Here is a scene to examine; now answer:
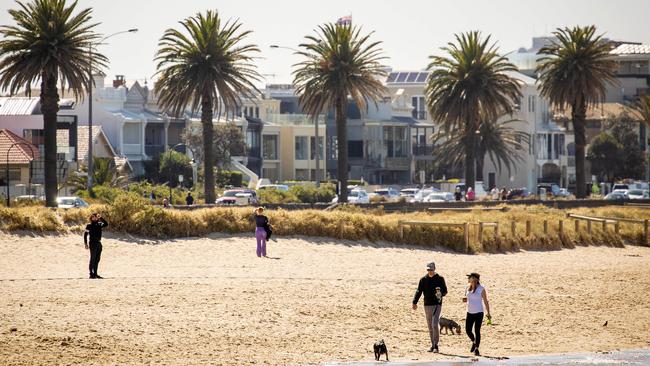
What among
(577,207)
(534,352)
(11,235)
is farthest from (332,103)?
(534,352)

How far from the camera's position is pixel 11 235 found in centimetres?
4072

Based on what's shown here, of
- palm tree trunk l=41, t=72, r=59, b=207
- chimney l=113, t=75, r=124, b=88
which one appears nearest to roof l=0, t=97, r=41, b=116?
chimney l=113, t=75, r=124, b=88

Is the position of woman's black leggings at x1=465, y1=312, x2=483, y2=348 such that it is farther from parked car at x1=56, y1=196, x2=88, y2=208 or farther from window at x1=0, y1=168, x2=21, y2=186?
window at x1=0, y1=168, x2=21, y2=186

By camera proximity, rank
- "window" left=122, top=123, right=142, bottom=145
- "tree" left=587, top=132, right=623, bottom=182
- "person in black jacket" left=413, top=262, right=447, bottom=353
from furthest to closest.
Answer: "tree" left=587, top=132, right=623, bottom=182, "window" left=122, top=123, right=142, bottom=145, "person in black jacket" left=413, top=262, right=447, bottom=353

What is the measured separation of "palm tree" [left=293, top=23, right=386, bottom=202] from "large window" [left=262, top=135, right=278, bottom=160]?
3976cm

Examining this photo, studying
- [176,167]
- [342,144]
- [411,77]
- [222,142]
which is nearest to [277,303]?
[342,144]

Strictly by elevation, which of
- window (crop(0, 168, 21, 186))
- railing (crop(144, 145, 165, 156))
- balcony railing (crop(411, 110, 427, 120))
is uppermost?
balcony railing (crop(411, 110, 427, 120))

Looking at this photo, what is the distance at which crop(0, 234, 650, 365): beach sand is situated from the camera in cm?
2592

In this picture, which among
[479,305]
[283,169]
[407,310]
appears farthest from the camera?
[283,169]

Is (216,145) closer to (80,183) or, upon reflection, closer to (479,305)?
(80,183)

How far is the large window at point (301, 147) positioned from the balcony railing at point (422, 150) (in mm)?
11307

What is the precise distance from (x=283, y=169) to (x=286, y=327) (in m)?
83.7

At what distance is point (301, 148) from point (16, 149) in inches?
1696

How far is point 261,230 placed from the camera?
132 feet
